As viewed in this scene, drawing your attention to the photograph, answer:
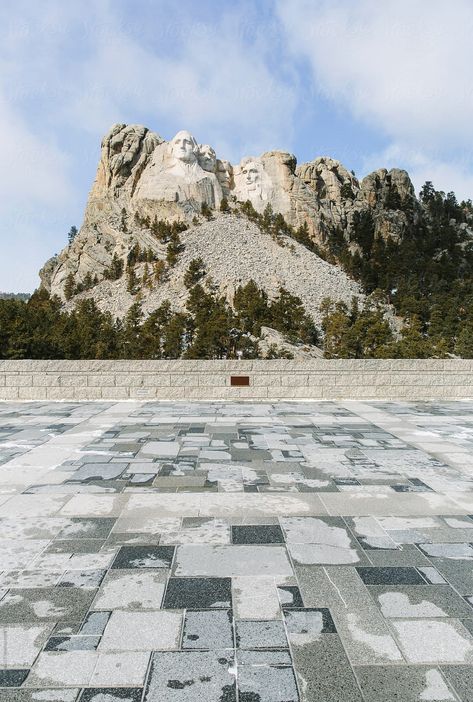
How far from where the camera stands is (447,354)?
1647 inches

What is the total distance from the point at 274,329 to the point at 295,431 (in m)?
40.0

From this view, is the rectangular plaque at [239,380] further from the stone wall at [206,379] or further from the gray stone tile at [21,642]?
the gray stone tile at [21,642]

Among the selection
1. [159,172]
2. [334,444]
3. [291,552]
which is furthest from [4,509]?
[159,172]

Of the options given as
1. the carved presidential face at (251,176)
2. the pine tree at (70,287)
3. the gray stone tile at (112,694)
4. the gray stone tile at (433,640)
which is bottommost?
the gray stone tile at (112,694)

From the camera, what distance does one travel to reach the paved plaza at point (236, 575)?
2.27 metres

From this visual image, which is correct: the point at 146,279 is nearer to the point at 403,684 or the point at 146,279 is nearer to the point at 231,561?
the point at 231,561

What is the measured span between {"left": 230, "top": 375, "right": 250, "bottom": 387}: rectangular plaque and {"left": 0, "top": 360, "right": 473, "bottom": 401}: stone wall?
0.25 ft

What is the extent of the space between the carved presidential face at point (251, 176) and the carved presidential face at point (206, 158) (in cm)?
572

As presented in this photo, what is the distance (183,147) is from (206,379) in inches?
2972

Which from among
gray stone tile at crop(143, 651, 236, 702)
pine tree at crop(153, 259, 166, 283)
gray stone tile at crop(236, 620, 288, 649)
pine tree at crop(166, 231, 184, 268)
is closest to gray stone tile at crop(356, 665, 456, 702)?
gray stone tile at crop(236, 620, 288, 649)

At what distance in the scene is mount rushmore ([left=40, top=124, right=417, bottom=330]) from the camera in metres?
61.8

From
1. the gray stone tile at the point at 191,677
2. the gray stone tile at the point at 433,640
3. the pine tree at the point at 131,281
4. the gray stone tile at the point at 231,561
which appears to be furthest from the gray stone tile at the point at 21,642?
the pine tree at the point at 131,281

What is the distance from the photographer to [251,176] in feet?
278

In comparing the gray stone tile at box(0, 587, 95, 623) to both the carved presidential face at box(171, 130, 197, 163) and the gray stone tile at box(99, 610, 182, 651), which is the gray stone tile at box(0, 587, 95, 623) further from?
the carved presidential face at box(171, 130, 197, 163)
